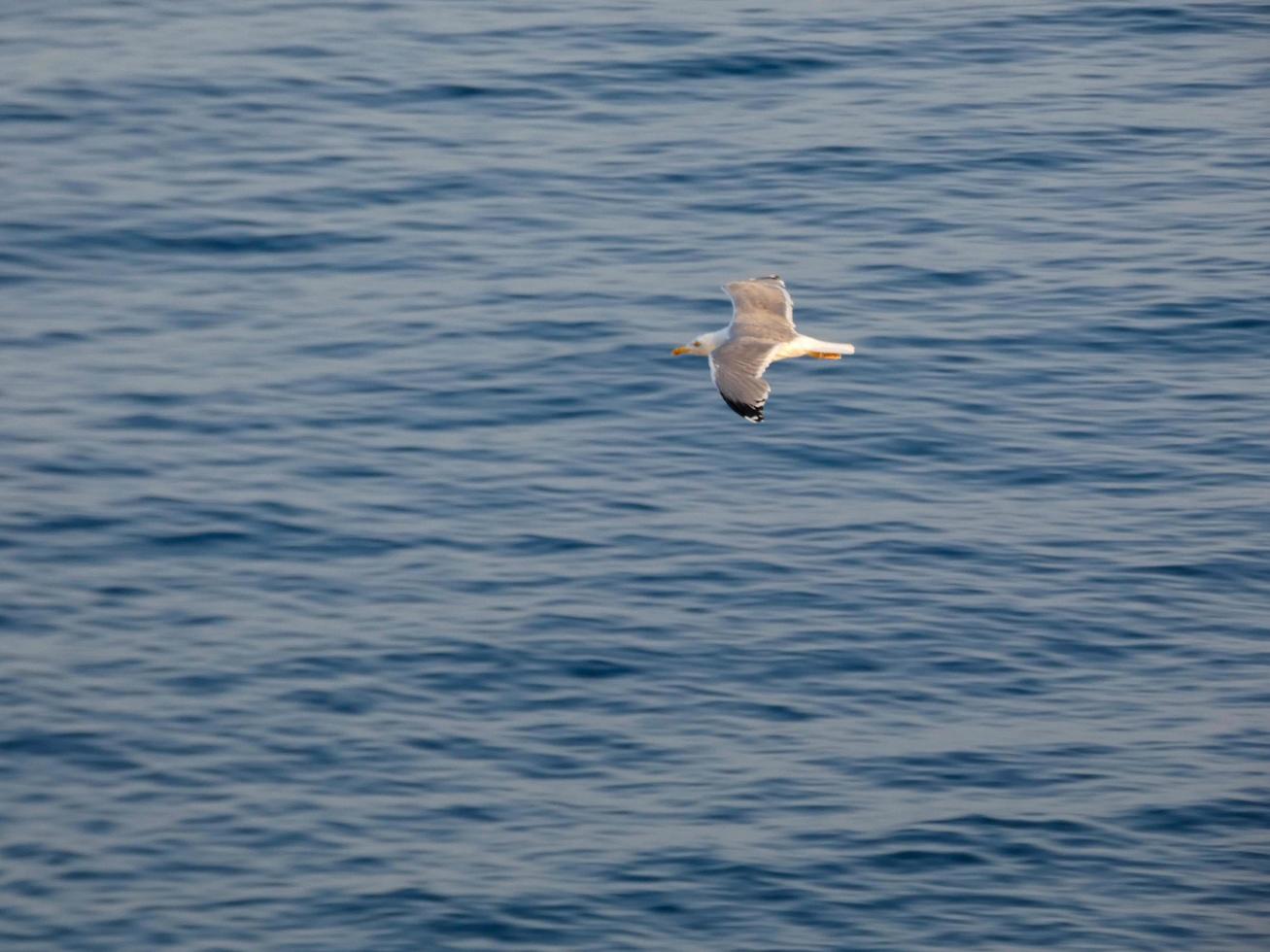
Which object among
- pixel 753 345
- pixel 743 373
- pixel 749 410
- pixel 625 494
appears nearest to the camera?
pixel 749 410

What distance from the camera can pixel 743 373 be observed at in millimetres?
14617

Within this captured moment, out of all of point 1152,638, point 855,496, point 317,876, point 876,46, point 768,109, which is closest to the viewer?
point 317,876

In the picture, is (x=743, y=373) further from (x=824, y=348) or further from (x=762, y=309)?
(x=762, y=309)

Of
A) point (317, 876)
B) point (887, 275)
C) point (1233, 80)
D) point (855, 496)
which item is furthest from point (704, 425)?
point (1233, 80)

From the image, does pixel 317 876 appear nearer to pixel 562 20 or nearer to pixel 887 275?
pixel 887 275

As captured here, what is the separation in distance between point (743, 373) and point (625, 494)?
8.54 ft

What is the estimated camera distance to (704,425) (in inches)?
709

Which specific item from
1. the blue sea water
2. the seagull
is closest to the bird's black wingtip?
the seagull

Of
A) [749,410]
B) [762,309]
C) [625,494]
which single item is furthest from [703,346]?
[749,410]

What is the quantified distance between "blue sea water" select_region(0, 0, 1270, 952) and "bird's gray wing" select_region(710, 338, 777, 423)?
6.18 ft

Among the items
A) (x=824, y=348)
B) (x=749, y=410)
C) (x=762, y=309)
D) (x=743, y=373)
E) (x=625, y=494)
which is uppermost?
(x=762, y=309)

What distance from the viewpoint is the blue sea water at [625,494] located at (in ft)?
45.6

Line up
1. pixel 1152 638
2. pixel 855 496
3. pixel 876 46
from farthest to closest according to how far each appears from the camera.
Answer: pixel 876 46
pixel 855 496
pixel 1152 638

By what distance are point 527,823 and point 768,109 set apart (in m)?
10.7
